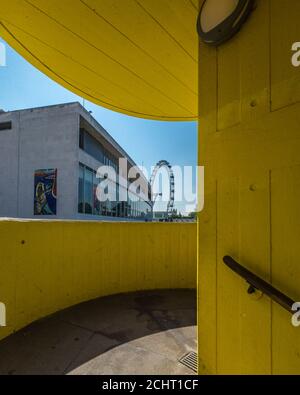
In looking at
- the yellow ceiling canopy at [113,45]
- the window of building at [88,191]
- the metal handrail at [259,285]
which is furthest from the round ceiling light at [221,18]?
the window of building at [88,191]

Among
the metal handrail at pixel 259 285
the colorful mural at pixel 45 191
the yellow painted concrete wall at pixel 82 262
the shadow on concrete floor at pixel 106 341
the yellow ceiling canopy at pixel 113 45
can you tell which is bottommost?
the shadow on concrete floor at pixel 106 341

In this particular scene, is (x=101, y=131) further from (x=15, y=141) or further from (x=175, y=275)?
(x=175, y=275)

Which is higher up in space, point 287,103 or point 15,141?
point 15,141

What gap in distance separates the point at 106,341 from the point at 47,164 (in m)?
13.3

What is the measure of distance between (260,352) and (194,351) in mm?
1482

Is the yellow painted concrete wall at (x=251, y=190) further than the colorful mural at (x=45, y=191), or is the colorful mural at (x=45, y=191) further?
the colorful mural at (x=45, y=191)

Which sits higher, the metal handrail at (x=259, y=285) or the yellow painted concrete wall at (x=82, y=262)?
the metal handrail at (x=259, y=285)

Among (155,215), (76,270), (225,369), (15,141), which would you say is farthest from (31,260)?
(155,215)

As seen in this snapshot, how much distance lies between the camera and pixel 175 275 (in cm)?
473

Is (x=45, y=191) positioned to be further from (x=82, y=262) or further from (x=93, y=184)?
(x=82, y=262)

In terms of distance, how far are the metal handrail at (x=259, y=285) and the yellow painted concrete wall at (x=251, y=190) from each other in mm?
55

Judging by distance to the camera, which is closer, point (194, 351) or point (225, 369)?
point (225, 369)

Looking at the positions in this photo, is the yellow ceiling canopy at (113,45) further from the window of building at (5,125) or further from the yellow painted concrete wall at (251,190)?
the window of building at (5,125)

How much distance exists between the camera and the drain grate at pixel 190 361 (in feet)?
7.36
